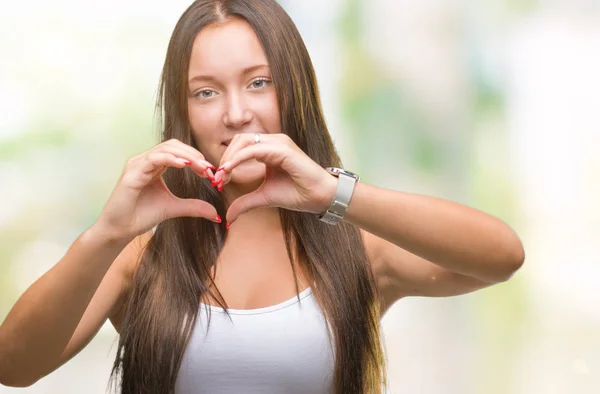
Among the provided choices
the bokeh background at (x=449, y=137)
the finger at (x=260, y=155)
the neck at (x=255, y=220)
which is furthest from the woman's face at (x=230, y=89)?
the bokeh background at (x=449, y=137)

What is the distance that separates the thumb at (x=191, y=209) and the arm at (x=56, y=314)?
0.34 feet

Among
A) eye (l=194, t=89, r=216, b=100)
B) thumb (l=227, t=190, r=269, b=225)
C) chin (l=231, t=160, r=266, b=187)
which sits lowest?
thumb (l=227, t=190, r=269, b=225)

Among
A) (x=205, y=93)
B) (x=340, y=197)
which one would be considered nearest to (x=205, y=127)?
(x=205, y=93)

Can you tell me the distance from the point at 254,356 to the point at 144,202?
1.12ft

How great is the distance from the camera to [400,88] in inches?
119

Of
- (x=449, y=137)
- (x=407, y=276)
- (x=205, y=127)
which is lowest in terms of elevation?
(x=407, y=276)

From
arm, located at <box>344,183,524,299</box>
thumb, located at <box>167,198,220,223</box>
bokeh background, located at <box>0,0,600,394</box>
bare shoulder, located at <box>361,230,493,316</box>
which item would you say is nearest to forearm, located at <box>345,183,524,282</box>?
arm, located at <box>344,183,524,299</box>

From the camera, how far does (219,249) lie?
6.19 feet

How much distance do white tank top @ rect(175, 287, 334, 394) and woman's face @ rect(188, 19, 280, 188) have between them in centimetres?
27

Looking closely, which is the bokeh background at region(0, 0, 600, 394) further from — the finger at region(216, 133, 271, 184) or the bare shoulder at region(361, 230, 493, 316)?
the finger at region(216, 133, 271, 184)

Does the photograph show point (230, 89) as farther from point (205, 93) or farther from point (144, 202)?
point (144, 202)

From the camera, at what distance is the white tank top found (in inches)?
67.9

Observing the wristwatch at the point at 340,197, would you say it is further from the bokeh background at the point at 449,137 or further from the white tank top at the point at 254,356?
the bokeh background at the point at 449,137

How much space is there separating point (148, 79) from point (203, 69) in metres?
1.26
